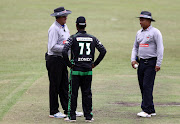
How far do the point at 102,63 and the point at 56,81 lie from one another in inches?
303

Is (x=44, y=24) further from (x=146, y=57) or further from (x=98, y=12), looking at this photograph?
(x=146, y=57)

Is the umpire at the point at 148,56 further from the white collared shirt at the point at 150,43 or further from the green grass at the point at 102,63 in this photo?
the green grass at the point at 102,63

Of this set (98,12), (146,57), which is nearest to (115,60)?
(146,57)

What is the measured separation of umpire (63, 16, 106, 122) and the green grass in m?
0.35

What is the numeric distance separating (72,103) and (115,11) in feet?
68.7

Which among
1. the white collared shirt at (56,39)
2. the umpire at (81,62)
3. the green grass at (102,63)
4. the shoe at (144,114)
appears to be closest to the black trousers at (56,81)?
the white collared shirt at (56,39)

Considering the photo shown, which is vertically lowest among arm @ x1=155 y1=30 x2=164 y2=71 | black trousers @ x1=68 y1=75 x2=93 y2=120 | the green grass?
the green grass

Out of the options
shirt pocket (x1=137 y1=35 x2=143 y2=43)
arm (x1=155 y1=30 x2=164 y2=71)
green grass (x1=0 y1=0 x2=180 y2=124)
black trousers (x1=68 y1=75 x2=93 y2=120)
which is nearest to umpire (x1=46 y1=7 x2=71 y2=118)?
green grass (x1=0 y1=0 x2=180 y2=124)

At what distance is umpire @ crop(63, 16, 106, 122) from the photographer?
8914 mm

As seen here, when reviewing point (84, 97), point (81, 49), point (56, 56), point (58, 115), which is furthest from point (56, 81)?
point (81, 49)

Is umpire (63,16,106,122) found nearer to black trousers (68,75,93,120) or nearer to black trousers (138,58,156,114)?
black trousers (68,75,93,120)

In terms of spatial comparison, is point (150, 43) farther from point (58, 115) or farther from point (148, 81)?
point (58, 115)

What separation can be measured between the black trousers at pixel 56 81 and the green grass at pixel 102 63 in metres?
0.34

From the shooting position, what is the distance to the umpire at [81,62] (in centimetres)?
891
